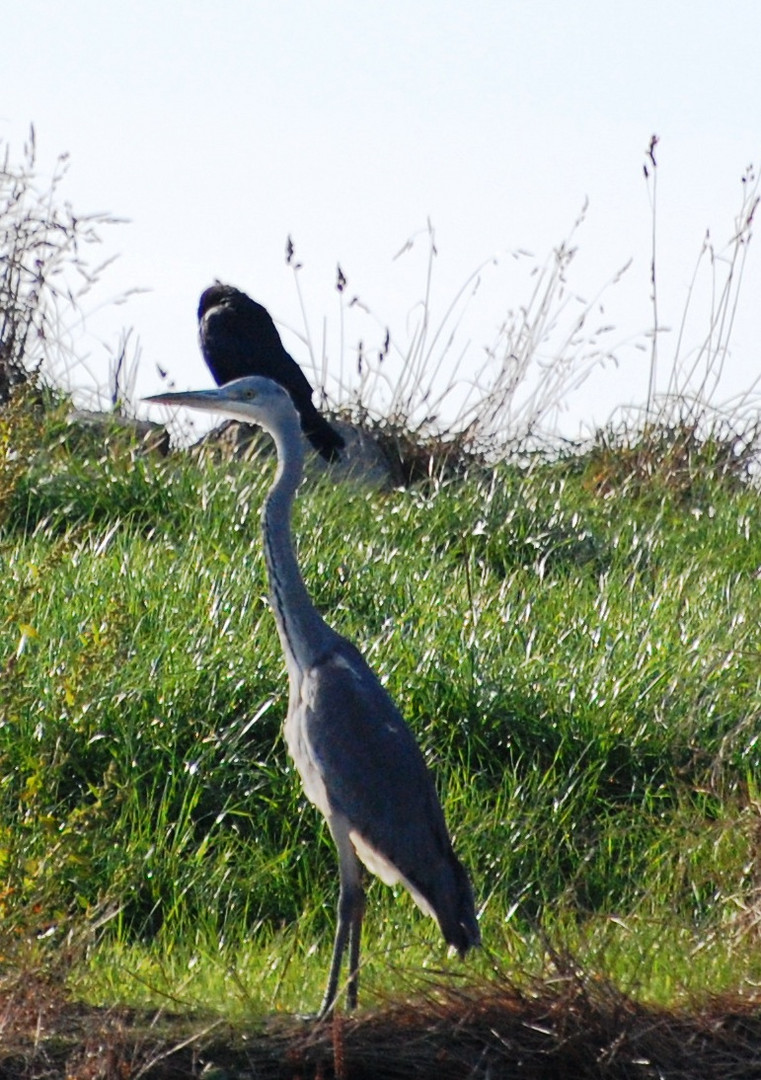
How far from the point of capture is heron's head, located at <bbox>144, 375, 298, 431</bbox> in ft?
15.4

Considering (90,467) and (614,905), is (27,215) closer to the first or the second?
(90,467)

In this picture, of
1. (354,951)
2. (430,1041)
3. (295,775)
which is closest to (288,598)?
(354,951)

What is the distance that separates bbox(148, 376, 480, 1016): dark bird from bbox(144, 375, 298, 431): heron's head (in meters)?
0.31

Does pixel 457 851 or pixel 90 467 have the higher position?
pixel 90 467

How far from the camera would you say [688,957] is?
4320 millimetres

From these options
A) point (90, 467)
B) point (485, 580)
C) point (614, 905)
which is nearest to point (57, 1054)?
point (614, 905)

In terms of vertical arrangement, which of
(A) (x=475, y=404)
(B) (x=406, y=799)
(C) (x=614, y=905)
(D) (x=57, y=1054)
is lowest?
(D) (x=57, y=1054)

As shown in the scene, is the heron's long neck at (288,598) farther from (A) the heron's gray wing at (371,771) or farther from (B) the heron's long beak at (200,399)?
(B) the heron's long beak at (200,399)

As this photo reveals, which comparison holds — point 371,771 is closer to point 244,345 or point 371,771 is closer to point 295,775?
point 295,775

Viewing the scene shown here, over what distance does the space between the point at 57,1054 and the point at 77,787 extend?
157 centimetres

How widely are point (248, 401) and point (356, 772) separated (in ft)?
3.74

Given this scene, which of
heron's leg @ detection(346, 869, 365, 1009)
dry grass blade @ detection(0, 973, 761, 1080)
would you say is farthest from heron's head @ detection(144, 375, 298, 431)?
dry grass blade @ detection(0, 973, 761, 1080)

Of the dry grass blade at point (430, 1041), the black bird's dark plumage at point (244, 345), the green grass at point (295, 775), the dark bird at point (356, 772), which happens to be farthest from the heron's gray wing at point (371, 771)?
the black bird's dark plumage at point (244, 345)

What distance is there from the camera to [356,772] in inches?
166
